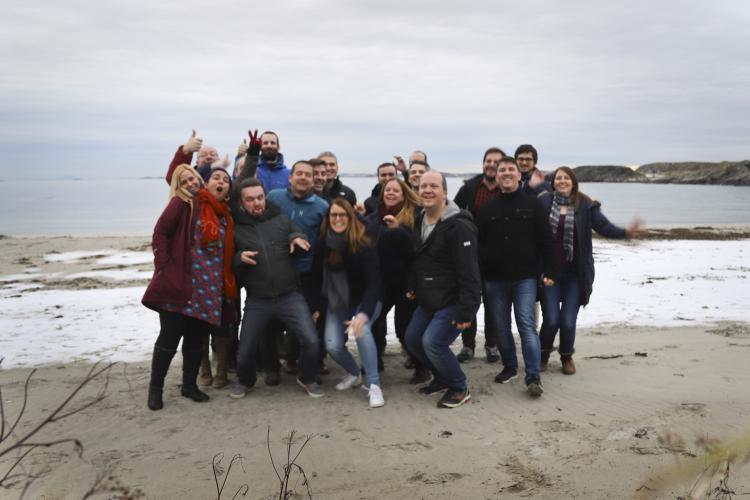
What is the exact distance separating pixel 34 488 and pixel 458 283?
3.37 meters

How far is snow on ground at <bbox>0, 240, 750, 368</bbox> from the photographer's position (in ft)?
24.4

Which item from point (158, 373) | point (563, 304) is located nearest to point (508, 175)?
point (563, 304)

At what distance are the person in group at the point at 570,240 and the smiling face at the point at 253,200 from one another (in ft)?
8.78

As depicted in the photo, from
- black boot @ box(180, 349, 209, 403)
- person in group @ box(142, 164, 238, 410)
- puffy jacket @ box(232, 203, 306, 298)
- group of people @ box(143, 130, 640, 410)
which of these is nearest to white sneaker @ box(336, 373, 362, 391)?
group of people @ box(143, 130, 640, 410)

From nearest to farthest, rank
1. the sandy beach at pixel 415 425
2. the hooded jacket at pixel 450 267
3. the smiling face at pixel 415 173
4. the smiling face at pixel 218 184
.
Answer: the sandy beach at pixel 415 425 → the hooded jacket at pixel 450 267 → the smiling face at pixel 218 184 → the smiling face at pixel 415 173

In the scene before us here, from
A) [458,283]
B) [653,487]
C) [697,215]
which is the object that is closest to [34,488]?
A: [458,283]

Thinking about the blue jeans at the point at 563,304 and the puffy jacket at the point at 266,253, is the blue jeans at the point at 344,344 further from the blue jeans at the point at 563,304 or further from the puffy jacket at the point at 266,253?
the blue jeans at the point at 563,304

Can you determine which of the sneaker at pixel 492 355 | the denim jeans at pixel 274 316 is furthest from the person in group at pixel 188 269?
the sneaker at pixel 492 355

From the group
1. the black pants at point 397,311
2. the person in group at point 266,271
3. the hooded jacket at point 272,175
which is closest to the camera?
the person in group at point 266,271

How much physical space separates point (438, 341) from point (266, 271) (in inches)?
64.0

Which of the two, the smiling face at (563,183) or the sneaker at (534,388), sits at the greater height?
the smiling face at (563,183)

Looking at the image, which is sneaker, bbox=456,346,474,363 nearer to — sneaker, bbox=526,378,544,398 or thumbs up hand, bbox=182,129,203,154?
sneaker, bbox=526,378,544,398

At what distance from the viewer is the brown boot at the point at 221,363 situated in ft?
19.2

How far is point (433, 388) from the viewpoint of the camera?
5621 mm
